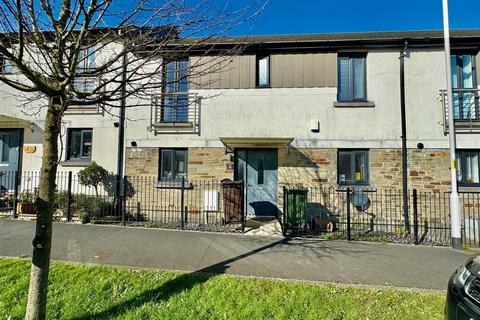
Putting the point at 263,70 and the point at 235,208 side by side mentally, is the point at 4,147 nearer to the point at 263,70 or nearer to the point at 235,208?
the point at 235,208

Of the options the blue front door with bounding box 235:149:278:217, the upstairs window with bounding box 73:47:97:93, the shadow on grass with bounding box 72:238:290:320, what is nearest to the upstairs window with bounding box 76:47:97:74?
the upstairs window with bounding box 73:47:97:93

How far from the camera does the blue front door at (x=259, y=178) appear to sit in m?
10.1

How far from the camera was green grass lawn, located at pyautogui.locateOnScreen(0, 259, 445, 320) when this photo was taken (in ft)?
11.7

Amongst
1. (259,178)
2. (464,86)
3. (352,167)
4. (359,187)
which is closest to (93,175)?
(259,178)

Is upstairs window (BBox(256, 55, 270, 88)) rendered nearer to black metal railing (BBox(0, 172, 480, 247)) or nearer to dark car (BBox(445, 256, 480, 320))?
black metal railing (BBox(0, 172, 480, 247))

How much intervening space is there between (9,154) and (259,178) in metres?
9.66

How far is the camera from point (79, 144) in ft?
36.0

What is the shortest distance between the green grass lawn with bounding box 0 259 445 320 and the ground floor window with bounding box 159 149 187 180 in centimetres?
590

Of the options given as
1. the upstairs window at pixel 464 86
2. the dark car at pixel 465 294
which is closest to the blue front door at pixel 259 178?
the upstairs window at pixel 464 86

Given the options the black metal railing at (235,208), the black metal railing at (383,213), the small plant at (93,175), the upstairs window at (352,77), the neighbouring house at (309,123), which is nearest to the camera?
the black metal railing at (235,208)

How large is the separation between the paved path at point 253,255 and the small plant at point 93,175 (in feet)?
7.36

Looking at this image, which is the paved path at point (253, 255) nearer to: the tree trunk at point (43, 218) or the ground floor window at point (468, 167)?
the tree trunk at point (43, 218)

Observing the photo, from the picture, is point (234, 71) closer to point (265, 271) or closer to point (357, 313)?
point (265, 271)

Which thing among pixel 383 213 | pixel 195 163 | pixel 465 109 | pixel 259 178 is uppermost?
pixel 465 109
